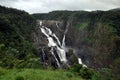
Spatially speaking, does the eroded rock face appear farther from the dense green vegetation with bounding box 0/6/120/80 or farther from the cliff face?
the dense green vegetation with bounding box 0/6/120/80

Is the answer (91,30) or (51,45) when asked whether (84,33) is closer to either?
(91,30)

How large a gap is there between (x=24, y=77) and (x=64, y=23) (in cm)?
12162

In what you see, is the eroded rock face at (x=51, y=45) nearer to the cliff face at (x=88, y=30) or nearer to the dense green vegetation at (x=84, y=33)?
the cliff face at (x=88, y=30)

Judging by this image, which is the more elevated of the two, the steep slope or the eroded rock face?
the steep slope

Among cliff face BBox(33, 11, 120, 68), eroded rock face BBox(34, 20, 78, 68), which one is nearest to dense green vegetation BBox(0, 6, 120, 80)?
cliff face BBox(33, 11, 120, 68)

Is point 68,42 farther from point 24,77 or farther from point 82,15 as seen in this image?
point 24,77

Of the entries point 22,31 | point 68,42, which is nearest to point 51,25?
point 68,42

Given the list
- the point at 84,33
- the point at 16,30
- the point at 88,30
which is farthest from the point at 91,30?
the point at 16,30

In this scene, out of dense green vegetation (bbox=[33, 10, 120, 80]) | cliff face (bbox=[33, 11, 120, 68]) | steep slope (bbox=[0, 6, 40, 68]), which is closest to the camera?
→ steep slope (bbox=[0, 6, 40, 68])

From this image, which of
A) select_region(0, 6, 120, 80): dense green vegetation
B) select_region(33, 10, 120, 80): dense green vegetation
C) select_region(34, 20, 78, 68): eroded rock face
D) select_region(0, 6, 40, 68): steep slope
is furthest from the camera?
select_region(33, 10, 120, 80): dense green vegetation

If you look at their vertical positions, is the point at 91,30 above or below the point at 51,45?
below

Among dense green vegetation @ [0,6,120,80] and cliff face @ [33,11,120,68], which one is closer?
dense green vegetation @ [0,6,120,80]

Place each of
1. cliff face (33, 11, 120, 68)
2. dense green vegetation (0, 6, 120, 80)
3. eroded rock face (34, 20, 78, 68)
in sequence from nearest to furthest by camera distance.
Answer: dense green vegetation (0, 6, 120, 80) < eroded rock face (34, 20, 78, 68) < cliff face (33, 11, 120, 68)

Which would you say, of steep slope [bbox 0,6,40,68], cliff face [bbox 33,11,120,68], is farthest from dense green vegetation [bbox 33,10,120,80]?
steep slope [bbox 0,6,40,68]
